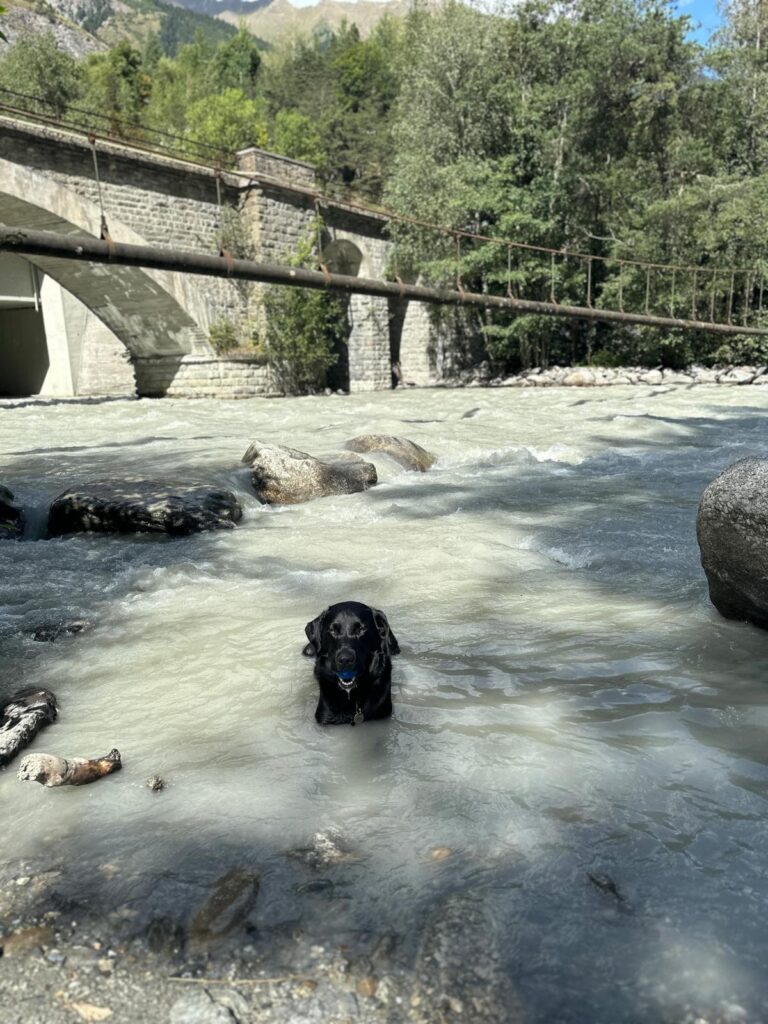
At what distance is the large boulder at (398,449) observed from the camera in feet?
26.0

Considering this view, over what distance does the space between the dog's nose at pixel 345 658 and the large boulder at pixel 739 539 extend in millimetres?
1695

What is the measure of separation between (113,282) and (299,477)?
11.9 m

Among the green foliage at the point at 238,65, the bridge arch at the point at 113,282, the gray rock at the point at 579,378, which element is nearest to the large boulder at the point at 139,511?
the bridge arch at the point at 113,282

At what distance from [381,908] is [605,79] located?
2515 centimetres

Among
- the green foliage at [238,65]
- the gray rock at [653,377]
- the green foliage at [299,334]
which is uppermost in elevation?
the green foliage at [238,65]

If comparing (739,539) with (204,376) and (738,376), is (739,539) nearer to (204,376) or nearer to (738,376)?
(204,376)

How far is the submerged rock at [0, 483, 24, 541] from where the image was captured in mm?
5281

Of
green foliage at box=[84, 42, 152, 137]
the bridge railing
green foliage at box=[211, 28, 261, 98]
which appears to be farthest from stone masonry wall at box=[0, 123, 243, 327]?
green foliage at box=[211, 28, 261, 98]

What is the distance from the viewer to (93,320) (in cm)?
2198

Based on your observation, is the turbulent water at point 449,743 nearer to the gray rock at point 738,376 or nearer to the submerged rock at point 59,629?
the submerged rock at point 59,629

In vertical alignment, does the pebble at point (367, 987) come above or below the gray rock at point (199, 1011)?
below

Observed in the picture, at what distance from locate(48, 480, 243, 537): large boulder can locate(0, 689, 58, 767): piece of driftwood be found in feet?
8.53

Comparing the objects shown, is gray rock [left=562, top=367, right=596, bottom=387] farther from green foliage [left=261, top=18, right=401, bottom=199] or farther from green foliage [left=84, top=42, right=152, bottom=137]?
green foliage [left=84, top=42, right=152, bottom=137]

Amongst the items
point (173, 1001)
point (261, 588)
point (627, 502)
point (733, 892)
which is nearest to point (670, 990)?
point (733, 892)
